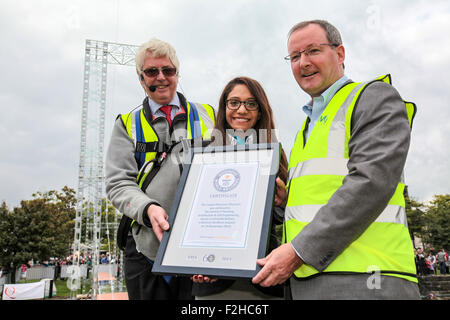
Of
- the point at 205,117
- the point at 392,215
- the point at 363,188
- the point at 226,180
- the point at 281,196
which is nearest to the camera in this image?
the point at 363,188

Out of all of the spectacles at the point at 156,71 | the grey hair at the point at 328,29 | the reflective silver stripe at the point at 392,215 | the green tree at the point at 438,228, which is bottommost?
the green tree at the point at 438,228

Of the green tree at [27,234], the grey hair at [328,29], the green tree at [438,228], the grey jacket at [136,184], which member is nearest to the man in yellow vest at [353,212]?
the grey hair at [328,29]

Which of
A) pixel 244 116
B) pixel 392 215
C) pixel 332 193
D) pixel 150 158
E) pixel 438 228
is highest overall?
pixel 244 116

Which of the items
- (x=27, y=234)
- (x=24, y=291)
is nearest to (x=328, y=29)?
(x=24, y=291)

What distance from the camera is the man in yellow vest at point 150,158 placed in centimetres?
233

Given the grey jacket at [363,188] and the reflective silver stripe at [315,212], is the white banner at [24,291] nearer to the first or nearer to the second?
the reflective silver stripe at [315,212]

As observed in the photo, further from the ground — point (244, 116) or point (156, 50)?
point (156, 50)

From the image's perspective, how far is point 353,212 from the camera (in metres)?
1.59

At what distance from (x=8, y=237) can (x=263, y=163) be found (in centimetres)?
2628

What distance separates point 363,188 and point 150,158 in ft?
4.90

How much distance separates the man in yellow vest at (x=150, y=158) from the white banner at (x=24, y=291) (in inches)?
633

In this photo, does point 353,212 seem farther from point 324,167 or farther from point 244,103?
point 244,103
